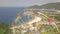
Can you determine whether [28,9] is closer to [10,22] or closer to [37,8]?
[37,8]

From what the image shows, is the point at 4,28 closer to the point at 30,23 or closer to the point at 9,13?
the point at 9,13

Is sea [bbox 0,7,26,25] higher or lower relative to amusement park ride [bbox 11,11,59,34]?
higher

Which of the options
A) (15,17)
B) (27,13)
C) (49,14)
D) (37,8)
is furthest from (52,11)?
(15,17)

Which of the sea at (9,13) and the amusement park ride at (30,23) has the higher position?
the sea at (9,13)

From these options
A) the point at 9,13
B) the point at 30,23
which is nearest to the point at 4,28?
the point at 9,13
